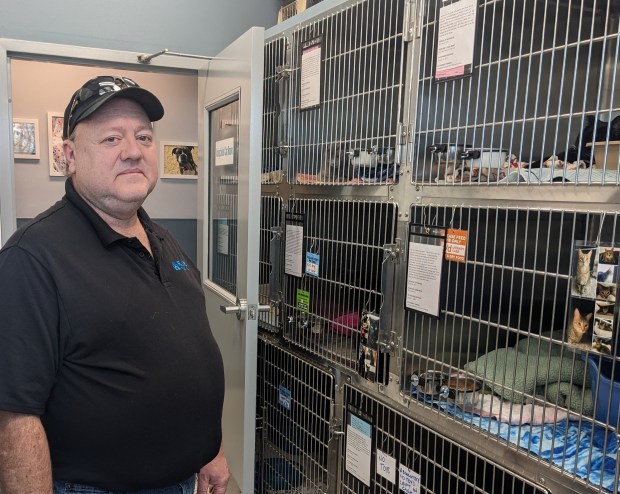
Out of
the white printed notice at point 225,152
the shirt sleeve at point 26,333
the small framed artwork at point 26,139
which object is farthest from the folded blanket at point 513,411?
the small framed artwork at point 26,139

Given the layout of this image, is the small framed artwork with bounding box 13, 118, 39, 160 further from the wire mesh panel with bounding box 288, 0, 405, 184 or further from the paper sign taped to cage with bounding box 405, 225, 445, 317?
the paper sign taped to cage with bounding box 405, 225, 445, 317

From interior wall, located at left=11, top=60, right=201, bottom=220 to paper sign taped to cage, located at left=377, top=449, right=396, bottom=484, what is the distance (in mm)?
2555

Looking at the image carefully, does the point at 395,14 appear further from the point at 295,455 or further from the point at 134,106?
the point at 295,455

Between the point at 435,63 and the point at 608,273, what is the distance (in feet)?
2.23

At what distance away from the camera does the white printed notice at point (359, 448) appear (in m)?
1.67

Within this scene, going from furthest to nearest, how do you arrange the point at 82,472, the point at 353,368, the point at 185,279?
1. the point at 353,368
2. the point at 185,279
3. the point at 82,472

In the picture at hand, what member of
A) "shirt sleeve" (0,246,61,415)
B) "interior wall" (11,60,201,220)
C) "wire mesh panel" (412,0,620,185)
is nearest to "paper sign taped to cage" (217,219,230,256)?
"wire mesh panel" (412,0,620,185)

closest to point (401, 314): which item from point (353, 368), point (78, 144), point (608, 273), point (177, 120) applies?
point (353, 368)

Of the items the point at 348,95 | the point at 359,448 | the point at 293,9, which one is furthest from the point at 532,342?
the point at 293,9

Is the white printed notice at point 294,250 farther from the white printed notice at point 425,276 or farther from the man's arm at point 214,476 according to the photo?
the man's arm at point 214,476

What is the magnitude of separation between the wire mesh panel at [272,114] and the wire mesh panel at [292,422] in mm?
Result: 724

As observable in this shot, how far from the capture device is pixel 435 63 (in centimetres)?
135

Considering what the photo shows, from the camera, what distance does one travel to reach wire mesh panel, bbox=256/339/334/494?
6.25 feet

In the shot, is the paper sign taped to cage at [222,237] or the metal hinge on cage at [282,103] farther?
the paper sign taped to cage at [222,237]
